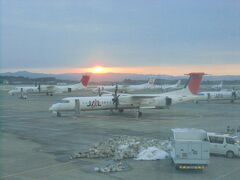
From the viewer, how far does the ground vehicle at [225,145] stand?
61.1 ft

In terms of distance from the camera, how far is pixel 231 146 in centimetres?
1862

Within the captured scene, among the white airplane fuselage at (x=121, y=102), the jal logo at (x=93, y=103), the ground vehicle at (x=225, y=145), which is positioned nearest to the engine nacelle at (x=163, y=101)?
the white airplane fuselage at (x=121, y=102)

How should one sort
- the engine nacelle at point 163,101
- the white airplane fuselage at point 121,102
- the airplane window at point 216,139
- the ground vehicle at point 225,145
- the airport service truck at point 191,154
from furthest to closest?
the engine nacelle at point 163,101, the white airplane fuselage at point 121,102, the airplane window at point 216,139, the ground vehicle at point 225,145, the airport service truck at point 191,154

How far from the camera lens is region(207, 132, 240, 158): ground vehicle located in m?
18.6

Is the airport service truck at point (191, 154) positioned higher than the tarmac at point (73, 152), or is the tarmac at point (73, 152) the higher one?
the airport service truck at point (191, 154)

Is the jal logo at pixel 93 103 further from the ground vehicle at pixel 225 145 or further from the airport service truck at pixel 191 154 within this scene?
the airport service truck at pixel 191 154

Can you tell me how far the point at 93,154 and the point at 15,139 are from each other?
8.99 m

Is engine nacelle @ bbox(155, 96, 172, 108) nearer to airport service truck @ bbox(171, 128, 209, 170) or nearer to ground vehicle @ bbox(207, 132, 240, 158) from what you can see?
ground vehicle @ bbox(207, 132, 240, 158)

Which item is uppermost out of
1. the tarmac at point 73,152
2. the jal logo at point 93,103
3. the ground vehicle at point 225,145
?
the jal logo at point 93,103

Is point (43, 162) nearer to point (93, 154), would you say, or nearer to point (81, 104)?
point (93, 154)

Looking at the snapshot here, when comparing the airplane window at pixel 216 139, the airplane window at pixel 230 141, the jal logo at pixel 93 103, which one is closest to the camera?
the airplane window at pixel 230 141

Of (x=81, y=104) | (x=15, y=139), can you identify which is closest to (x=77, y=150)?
(x=15, y=139)

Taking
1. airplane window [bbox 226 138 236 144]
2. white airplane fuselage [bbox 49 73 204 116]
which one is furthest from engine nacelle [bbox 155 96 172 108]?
airplane window [bbox 226 138 236 144]

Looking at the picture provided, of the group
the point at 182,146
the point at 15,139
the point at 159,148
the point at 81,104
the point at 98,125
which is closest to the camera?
the point at 182,146
